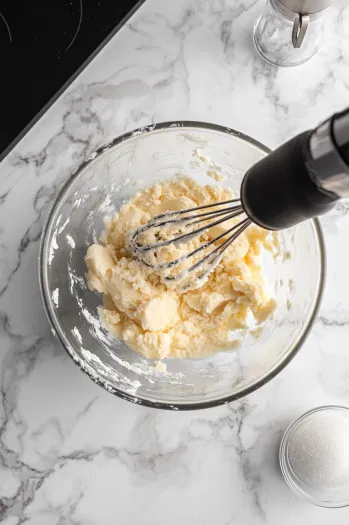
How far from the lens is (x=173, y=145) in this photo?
123cm

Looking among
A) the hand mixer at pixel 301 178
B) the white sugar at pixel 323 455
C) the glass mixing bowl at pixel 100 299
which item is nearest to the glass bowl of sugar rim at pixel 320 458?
the white sugar at pixel 323 455

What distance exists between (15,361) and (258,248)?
0.55 meters

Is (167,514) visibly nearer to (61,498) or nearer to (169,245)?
(61,498)

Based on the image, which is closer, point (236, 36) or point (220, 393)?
point (220, 393)

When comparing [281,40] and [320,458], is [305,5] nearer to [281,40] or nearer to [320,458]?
[281,40]

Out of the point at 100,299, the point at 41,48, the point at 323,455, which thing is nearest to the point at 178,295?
the point at 100,299

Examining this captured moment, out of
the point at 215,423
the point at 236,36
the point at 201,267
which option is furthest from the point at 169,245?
the point at 236,36

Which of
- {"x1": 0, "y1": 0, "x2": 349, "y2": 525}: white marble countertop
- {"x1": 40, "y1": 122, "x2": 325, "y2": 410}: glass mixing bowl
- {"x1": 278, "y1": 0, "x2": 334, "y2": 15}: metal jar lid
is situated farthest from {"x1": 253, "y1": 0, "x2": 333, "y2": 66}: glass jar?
{"x1": 40, "y1": 122, "x2": 325, "y2": 410}: glass mixing bowl

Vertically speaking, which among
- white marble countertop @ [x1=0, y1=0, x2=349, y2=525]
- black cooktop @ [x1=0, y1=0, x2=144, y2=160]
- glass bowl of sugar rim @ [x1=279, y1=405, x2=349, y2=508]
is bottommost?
glass bowl of sugar rim @ [x1=279, y1=405, x2=349, y2=508]

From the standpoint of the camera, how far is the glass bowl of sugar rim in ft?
4.06

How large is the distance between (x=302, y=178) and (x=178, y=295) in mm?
518

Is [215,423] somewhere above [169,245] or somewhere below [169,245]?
below

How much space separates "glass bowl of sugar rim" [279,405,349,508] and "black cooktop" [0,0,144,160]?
829 mm

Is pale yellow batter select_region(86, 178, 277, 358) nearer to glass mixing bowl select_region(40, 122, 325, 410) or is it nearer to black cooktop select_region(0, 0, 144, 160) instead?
glass mixing bowl select_region(40, 122, 325, 410)
